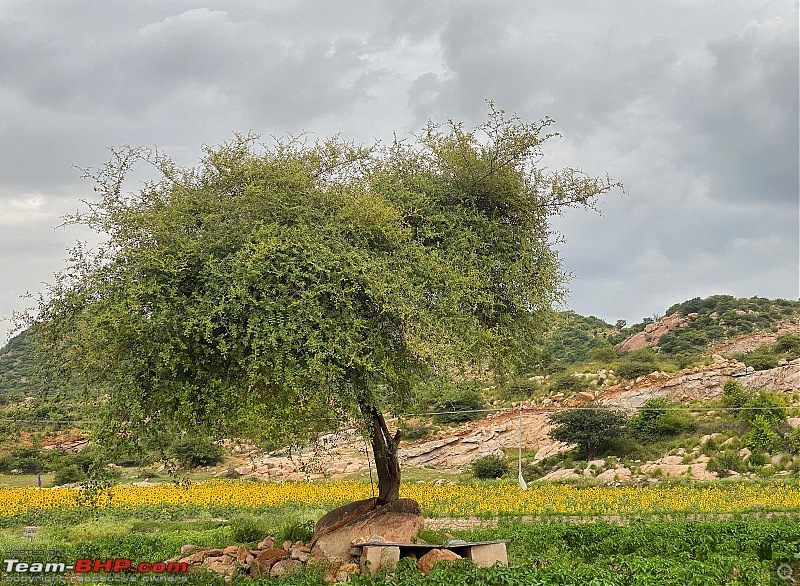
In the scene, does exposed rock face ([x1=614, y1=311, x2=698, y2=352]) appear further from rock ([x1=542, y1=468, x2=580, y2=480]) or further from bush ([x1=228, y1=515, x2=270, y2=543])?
bush ([x1=228, y1=515, x2=270, y2=543])

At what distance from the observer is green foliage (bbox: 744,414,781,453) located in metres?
26.9

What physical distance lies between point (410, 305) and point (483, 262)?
206 centimetres

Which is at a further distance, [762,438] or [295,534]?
[762,438]

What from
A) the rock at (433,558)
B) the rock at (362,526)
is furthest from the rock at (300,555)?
the rock at (433,558)

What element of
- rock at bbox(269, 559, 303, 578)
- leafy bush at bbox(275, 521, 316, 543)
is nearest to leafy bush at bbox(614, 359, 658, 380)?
leafy bush at bbox(275, 521, 316, 543)

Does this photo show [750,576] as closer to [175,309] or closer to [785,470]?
[175,309]

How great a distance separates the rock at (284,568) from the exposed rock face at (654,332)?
48457mm

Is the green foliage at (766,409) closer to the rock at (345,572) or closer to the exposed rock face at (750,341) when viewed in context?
the exposed rock face at (750,341)

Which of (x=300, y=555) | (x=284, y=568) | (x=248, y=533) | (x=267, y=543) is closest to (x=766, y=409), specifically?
(x=248, y=533)

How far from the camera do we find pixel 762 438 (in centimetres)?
2705

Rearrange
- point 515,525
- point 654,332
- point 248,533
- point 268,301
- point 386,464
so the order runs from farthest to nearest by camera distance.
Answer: point 654,332 → point 515,525 → point 248,533 → point 386,464 → point 268,301

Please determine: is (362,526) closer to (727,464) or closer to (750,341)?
(727,464)

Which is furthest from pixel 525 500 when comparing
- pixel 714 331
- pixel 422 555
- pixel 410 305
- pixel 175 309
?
pixel 714 331

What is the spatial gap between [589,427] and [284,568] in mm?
20874
